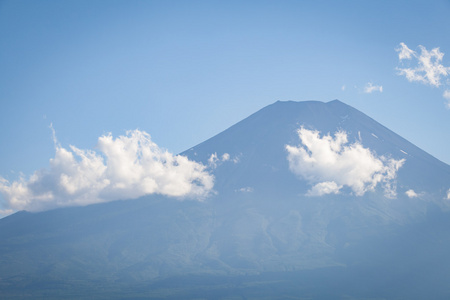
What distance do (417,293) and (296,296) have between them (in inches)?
2233

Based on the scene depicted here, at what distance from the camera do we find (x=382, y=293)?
19112 centimetres

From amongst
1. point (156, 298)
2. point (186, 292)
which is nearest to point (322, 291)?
point (186, 292)

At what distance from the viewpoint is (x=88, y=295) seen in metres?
195

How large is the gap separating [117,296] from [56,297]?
97.5ft

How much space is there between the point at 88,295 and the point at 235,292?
70.0 m

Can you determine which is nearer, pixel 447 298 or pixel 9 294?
pixel 447 298

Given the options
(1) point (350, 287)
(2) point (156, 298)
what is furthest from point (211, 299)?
(1) point (350, 287)

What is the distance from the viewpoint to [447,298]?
180625 millimetres

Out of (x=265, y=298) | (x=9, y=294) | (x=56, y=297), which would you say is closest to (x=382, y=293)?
(x=265, y=298)

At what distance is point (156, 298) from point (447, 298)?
5120 inches

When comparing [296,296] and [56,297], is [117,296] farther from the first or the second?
[296,296]

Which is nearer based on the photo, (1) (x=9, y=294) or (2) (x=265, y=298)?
(2) (x=265, y=298)

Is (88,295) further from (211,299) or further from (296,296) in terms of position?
(296,296)

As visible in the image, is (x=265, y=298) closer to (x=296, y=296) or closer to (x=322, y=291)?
(x=296, y=296)
